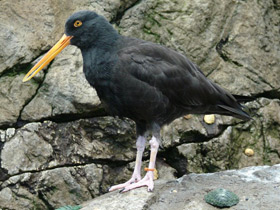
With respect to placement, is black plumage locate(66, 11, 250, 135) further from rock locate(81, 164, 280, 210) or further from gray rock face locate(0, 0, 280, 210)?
gray rock face locate(0, 0, 280, 210)

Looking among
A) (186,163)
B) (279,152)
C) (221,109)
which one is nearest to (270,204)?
(221,109)

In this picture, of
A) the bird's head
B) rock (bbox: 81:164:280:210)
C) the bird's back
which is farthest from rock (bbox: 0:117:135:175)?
the bird's head

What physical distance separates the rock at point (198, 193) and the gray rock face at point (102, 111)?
271 mm

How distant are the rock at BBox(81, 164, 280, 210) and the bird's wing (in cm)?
91

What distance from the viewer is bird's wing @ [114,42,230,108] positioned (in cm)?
482

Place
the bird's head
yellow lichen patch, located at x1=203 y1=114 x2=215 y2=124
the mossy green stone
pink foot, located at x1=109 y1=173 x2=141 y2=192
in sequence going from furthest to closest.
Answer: yellow lichen patch, located at x1=203 y1=114 x2=215 y2=124 → pink foot, located at x1=109 y1=173 x2=141 y2=192 → the bird's head → the mossy green stone

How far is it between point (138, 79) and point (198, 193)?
136cm

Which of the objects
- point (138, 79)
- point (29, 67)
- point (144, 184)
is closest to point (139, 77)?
point (138, 79)

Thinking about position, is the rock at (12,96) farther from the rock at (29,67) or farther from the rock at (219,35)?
the rock at (219,35)

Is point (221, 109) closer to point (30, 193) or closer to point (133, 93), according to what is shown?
point (133, 93)

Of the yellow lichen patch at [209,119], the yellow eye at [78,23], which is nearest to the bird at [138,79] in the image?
the yellow eye at [78,23]

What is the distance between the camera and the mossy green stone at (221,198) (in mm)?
4328

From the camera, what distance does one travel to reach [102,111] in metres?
6.36

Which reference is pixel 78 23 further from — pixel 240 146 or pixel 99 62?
pixel 240 146
